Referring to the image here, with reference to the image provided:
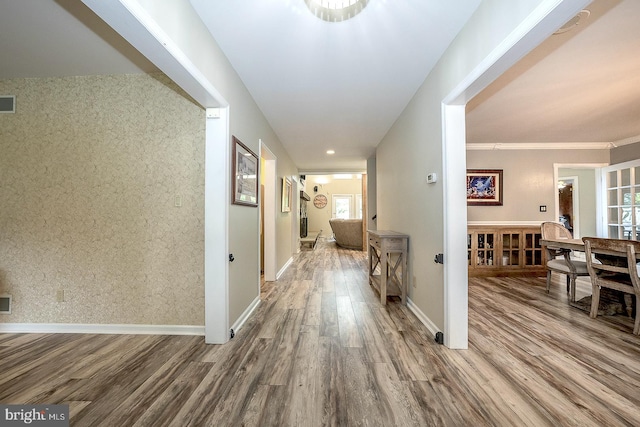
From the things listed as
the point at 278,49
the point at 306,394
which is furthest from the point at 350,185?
the point at 306,394

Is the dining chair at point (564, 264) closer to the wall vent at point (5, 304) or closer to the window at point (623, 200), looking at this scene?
the window at point (623, 200)

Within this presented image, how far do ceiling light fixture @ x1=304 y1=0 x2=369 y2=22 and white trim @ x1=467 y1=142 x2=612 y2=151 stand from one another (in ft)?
12.5

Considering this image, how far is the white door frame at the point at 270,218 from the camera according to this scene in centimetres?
389

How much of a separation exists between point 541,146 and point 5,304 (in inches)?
286

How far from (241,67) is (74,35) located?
1.11 m

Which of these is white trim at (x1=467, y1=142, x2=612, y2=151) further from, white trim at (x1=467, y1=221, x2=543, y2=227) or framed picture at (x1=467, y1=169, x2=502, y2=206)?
white trim at (x1=467, y1=221, x2=543, y2=227)

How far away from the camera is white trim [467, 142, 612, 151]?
4295 millimetres

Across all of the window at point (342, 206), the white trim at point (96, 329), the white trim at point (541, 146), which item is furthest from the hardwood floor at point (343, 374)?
the window at point (342, 206)

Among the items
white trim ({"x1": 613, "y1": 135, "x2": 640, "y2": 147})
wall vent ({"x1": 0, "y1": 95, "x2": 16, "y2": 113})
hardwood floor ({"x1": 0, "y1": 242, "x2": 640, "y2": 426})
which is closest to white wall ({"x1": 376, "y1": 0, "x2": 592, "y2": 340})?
hardwood floor ({"x1": 0, "y1": 242, "x2": 640, "y2": 426})

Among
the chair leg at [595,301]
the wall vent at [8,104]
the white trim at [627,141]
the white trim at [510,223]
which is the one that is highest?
the white trim at [627,141]

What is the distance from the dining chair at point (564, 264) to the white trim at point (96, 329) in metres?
4.00

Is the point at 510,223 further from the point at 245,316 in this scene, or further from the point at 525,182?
the point at 245,316

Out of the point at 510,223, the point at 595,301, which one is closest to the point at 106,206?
the point at 595,301

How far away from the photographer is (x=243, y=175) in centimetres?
233
